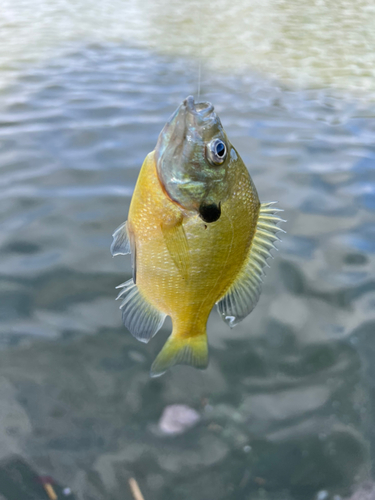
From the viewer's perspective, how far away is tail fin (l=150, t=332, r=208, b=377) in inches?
90.0

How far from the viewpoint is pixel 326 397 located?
271 centimetres

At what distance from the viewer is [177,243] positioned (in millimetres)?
1882

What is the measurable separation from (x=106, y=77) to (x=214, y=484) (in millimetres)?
7168

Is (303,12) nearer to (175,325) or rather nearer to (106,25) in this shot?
(106,25)

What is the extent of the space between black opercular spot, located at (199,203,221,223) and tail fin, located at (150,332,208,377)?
76 centimetres

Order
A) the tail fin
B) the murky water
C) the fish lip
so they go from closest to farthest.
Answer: the fish lip < the tail fin < the murky water

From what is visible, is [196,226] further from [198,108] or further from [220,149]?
[198,108]

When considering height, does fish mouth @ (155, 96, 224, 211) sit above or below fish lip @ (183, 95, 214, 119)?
below

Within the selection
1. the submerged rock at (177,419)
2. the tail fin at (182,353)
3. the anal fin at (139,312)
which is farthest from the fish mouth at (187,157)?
the submerged rock at (177,419)

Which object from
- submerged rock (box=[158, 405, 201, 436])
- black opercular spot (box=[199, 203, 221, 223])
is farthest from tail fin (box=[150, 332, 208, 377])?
black opercular spot (box=[199, 203, 221, 223])

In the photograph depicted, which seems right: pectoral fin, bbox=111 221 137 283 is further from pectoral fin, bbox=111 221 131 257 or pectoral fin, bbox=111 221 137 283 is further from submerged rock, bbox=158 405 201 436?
submerged rock, bbox=158 405 201 436

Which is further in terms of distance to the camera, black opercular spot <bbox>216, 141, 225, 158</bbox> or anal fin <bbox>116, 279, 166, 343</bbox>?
anal fin <bbox>116, 279, 166, 343</bbox>

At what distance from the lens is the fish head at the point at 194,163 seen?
71.6 inches

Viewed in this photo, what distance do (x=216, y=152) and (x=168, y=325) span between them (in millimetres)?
1598
